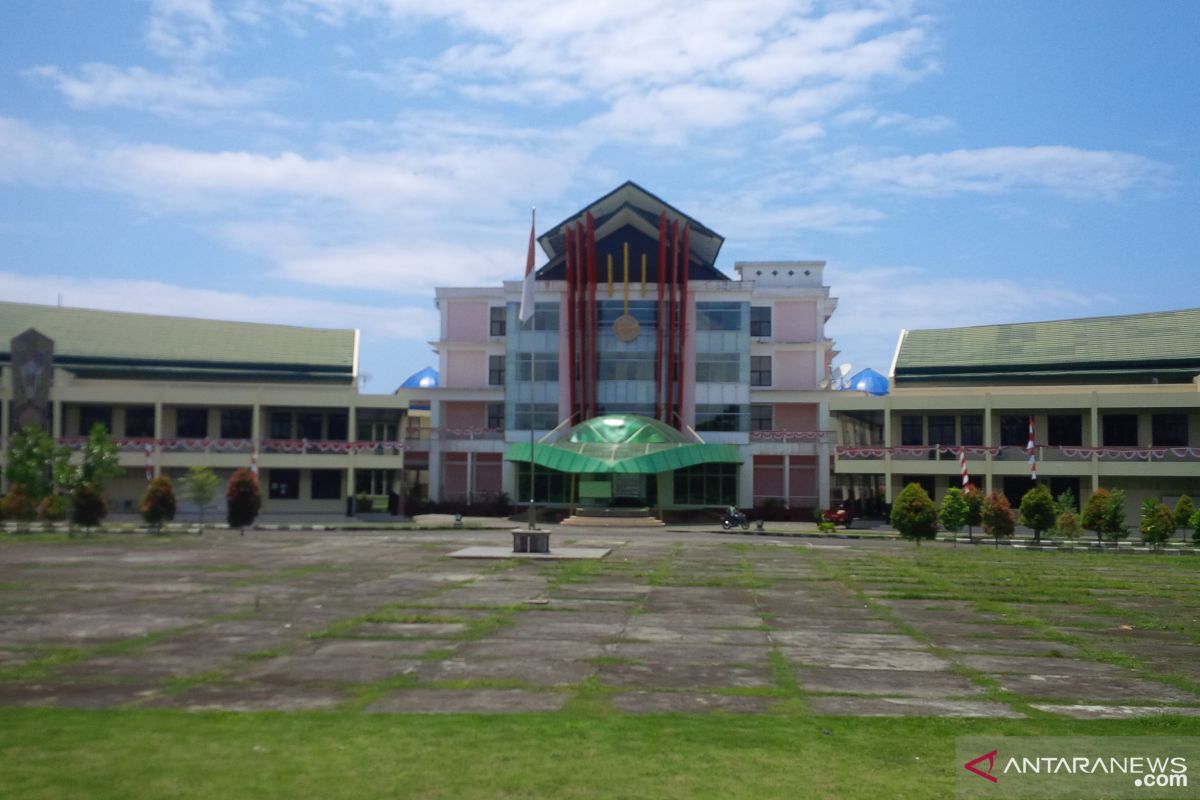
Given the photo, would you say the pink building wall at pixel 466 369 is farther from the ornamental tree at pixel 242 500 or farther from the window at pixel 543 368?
the ornamental tree at pixel 242 500

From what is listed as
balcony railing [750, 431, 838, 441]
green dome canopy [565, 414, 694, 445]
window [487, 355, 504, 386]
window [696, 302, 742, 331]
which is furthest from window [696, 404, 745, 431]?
window [487, 355, 504, 386]

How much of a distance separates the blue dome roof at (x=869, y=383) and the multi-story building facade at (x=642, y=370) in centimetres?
1317

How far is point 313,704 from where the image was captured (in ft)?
42.2

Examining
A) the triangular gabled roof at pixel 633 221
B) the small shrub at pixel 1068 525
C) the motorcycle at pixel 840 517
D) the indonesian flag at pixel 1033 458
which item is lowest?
the motorcycle at pixel 840 517

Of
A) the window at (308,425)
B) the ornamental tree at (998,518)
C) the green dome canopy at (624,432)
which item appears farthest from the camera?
the window at (308,425)

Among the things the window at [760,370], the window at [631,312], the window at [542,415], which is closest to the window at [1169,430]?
the window at [760,370]

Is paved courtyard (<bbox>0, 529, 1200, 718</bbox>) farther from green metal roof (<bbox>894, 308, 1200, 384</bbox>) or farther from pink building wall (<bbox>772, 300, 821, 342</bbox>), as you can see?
pink building wall (<bbox>772, 300, 821, 342</bbox>)

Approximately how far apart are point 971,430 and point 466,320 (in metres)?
32.4

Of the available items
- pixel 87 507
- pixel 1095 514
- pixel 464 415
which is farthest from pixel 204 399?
pixel 1095 514

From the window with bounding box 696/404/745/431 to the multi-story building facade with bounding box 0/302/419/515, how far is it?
17.8 m

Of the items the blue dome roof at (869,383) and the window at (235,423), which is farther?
the blue dome roof at (869,383)

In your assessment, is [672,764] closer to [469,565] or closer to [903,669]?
[903,669]

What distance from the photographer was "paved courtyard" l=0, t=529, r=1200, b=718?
13547mm

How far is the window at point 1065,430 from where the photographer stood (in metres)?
59.3
